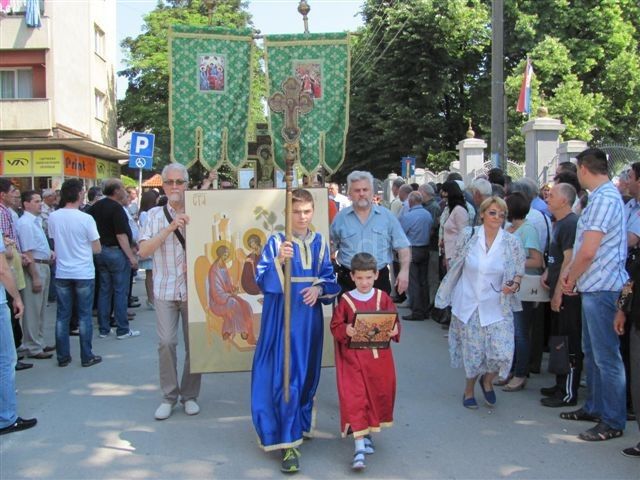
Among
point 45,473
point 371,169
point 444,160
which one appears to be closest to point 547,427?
point 45,473

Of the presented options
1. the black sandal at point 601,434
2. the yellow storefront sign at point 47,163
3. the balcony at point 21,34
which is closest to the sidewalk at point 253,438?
the black sandal at point 601,434

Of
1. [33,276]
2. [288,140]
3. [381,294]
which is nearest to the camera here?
[288,140]

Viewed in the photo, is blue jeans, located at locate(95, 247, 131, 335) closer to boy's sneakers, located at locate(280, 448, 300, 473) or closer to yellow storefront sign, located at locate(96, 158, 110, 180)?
boy's sneakers, located at locate(280, 448, 300, 473)

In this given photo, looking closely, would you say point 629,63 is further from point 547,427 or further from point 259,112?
Result: point 547,427

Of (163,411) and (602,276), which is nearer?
(602,276)

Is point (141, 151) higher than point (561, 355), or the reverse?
point (141, 151)

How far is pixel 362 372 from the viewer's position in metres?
4.71

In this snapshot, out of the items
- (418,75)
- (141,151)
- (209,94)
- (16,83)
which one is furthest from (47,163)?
(209,94)

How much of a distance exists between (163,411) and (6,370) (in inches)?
50.2

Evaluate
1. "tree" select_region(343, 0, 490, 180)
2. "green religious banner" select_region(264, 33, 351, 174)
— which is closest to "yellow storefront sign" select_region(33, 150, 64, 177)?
"tree" select_region(343, 0, 490, 180)

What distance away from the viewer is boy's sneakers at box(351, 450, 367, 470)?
4508 millimetres

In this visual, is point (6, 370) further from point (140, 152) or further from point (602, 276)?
point (140, 152)

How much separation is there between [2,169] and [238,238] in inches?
878

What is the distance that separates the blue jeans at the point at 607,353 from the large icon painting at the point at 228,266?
6.71 feet
